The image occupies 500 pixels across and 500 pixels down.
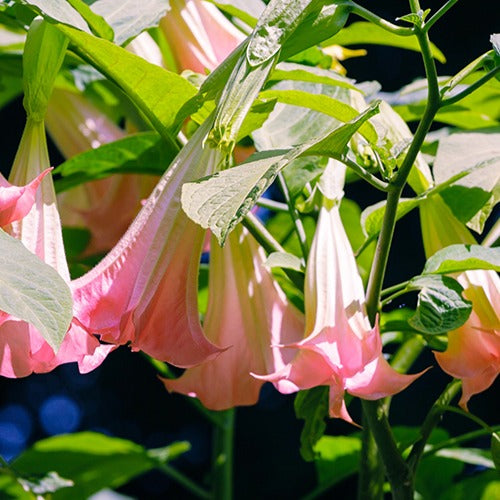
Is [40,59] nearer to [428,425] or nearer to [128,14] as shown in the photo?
[128,14]

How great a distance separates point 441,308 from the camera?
0.49m

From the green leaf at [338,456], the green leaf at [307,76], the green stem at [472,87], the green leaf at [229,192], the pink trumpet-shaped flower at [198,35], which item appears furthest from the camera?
the green leaf at [338,456]

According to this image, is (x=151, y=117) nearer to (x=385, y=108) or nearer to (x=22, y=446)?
(x=385, y=108)

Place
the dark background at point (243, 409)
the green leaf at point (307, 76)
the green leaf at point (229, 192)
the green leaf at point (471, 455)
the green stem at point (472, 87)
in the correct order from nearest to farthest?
the green leaf at point (229, 192) < the green stem at point (472, 87) < the green leaf at point (307, 76) < the green leaf at point (471, 455) < the dark background at point (243, 409)

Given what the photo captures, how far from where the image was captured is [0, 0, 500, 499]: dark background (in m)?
1.62

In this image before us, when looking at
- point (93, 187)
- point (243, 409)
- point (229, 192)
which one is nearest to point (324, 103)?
point (229, 192)

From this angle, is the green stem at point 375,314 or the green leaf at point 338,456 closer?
the green stem at point 375,314

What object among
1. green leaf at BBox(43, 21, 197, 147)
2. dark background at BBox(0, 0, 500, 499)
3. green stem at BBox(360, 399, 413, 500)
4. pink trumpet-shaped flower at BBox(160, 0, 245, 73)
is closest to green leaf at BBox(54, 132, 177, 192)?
pink trumpet-shaped flower at BBox(160, 0, 245, 73)

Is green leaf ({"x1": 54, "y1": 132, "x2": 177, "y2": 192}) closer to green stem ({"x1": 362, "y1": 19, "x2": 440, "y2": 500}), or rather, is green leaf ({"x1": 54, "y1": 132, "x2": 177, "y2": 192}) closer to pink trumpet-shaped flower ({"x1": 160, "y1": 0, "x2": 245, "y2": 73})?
pink trumpet-shaped flower ({"x1": 160, "y1": 0, "x2": 245, "y2": 73})

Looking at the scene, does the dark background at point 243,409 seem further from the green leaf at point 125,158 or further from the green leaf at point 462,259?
the green leaf at point 462,259

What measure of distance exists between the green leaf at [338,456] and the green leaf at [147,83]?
1.58ft

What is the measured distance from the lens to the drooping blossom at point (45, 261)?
0.47 metres

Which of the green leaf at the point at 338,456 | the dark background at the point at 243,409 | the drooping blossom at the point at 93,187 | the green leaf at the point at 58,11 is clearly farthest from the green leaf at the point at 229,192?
the dark background at the point at 243,409

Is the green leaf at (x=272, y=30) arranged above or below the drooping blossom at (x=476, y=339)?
above
